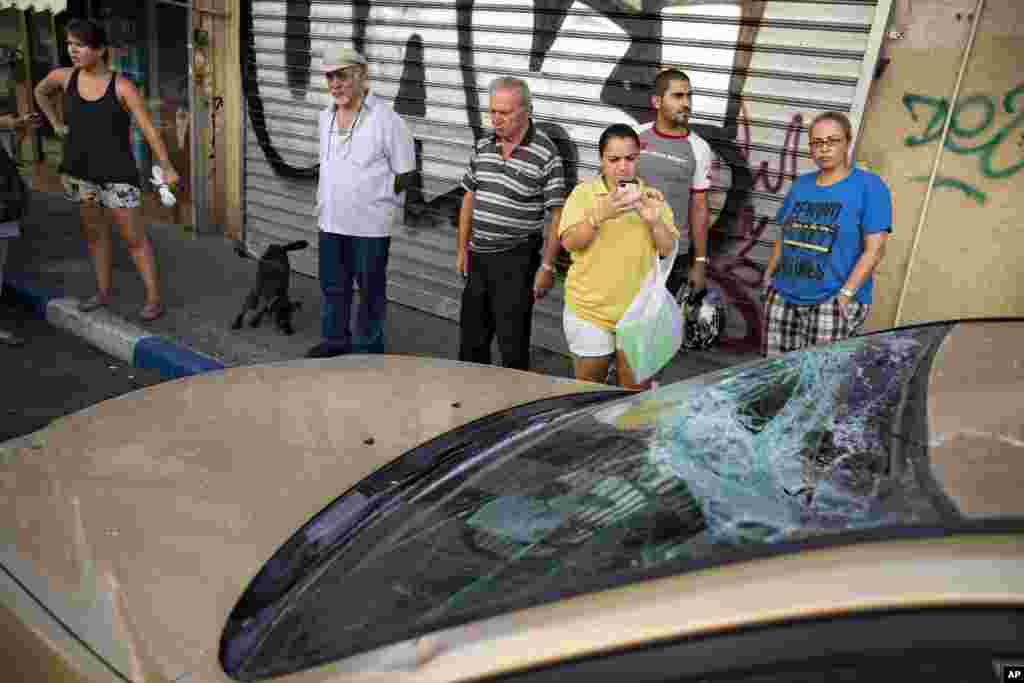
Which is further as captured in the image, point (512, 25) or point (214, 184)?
point (214, 184)

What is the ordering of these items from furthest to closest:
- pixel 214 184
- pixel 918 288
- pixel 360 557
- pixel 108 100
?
pixel 214 184 < pixel 108 100 < pixel 918 288 < pixel 360 557

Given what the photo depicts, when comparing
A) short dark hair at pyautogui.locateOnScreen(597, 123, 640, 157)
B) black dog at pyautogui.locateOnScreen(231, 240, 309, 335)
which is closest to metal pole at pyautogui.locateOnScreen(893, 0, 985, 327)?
short dark hair at pyautogui.locateOnScreen(597, 123, 640, 157)

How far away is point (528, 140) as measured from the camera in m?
4.05

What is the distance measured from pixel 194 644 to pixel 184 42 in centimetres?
826

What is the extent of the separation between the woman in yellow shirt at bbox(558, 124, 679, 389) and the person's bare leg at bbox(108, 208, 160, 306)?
3148mm

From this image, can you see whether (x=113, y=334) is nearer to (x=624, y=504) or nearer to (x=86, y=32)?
(x=86, y=32)

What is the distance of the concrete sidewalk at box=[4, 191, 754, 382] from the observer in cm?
507

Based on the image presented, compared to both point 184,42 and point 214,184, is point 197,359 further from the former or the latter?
point 184,42

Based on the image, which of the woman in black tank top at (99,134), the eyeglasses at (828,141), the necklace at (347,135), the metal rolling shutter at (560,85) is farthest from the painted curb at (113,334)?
the eyeglasses at (828,141)

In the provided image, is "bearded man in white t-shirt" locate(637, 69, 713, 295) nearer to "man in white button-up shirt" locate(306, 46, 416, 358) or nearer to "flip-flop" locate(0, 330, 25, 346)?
"man in white button-up shirt" locate(306, 46, 416, 358)

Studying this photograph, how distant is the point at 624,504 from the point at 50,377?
4.44 meters

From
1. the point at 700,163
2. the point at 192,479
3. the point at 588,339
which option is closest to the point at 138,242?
the point at 588,339

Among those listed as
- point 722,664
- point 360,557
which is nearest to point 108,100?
point 360,557

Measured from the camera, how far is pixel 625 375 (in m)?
3.62
